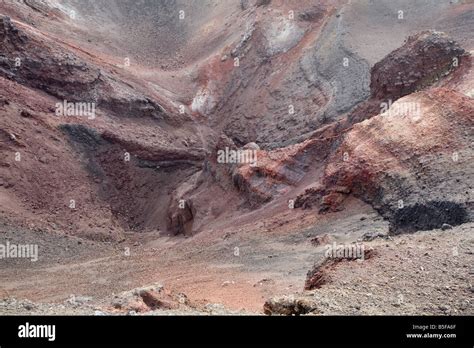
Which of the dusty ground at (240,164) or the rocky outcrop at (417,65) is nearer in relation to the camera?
the dusty ground at (240,164)

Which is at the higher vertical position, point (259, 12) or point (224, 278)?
point (259, 12)

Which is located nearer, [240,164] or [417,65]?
[417,65]

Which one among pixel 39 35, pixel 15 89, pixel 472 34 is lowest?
pixel 15 89

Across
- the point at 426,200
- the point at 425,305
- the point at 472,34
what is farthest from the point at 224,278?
the point at 472,34

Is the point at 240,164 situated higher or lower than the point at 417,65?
lower

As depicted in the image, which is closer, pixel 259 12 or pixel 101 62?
pixel 101 62

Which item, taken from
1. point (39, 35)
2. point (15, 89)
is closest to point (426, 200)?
point (15, 89)

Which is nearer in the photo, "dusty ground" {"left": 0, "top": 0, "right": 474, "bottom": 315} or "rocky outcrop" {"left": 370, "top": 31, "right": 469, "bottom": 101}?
"dusty ground" {"left": 0, "top": 0, "right": 474, "bottom": 315}
